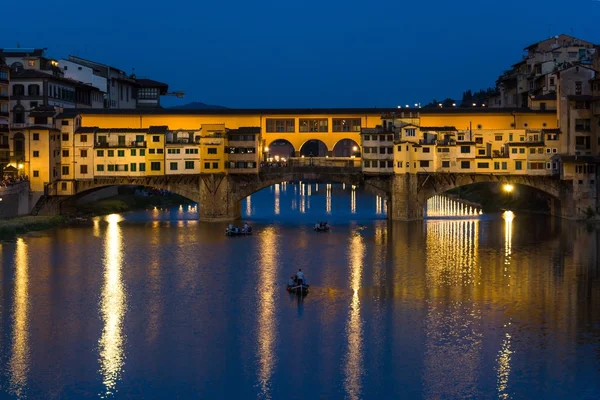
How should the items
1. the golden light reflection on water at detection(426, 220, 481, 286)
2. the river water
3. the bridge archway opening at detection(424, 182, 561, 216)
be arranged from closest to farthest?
the river water
the golden light reflection on water at detection(426, 220, 481, 286)
the bridge archway opening at detection(424, 182, 561, 216)

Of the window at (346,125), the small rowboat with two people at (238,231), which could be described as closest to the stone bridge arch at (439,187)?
the window at (346,125)

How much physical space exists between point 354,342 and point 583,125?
123ft

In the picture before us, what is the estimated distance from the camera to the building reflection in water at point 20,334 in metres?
24.7

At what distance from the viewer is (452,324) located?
30562mm

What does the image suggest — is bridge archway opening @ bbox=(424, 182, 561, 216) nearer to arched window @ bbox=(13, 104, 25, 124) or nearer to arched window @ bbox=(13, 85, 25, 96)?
arched window @ bbox=(13, 104, 25, 124)

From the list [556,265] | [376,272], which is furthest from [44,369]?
[556,265]

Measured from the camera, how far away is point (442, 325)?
30.4 m

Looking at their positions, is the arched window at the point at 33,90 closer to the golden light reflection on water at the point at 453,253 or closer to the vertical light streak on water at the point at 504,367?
the golden light reflection on water at the point at 453,253

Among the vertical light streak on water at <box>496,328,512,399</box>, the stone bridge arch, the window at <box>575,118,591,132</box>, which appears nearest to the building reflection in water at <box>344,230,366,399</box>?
the vertical light streak on water at <box>496,328,512,399</box>

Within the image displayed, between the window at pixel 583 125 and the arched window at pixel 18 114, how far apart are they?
3995cm

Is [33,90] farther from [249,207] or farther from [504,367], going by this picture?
[504,367]

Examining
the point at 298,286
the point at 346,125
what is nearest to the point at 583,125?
the point at 346,125

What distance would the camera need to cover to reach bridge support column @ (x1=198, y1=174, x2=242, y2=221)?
203ft

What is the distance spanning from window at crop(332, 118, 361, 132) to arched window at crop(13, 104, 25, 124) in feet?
76.5
